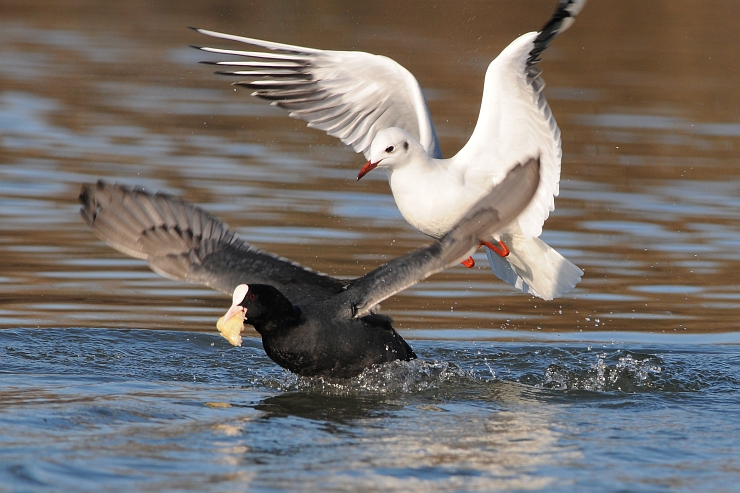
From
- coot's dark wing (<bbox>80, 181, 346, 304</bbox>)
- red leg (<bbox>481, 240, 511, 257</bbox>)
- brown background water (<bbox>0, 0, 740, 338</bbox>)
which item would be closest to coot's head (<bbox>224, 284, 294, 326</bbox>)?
coot's dark wing (<bbox>80, 181, 346, 304</bbox>)

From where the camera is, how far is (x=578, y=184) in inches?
602

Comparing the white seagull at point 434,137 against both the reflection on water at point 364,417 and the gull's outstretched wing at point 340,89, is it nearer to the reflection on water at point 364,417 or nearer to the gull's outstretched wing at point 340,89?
the gull's outstretched wing at point 340,89

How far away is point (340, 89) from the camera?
9586 millimetres

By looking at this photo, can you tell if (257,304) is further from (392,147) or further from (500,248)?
(500,248)

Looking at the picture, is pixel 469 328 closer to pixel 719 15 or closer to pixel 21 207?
pixel 21 207

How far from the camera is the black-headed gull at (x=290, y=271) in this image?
7363 millimetres

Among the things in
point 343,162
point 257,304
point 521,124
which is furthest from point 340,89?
point 343,162

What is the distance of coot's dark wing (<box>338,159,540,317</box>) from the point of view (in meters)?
7.27

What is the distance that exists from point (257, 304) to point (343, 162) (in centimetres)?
906

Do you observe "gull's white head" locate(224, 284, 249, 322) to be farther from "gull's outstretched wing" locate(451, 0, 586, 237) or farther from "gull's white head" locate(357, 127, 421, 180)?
"gull's outstretched wing" locate(451, 0, 586, 237)

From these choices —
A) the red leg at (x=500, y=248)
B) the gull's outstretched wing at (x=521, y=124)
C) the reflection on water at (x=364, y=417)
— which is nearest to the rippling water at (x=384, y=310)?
the reflection on water at (x=364, y=417)

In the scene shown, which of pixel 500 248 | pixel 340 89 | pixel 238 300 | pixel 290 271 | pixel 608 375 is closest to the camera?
pixel 238 300

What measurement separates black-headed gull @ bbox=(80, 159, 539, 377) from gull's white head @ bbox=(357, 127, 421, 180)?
0.89 m

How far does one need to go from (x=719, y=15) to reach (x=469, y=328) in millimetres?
27442
